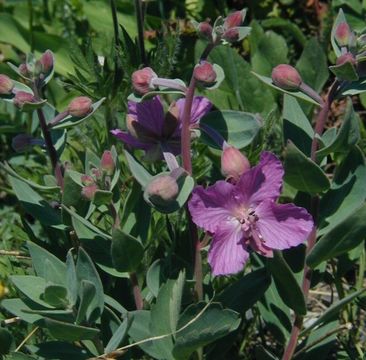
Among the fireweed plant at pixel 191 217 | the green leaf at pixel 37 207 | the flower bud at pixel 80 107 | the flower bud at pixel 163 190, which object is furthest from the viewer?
the green leaf at pixel 37 207

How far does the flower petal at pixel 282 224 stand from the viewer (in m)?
1.32

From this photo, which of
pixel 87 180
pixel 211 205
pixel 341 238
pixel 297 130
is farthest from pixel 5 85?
pixel 341 238

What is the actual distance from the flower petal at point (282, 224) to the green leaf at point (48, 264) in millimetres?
385

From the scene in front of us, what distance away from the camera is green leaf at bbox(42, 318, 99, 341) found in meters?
1.29

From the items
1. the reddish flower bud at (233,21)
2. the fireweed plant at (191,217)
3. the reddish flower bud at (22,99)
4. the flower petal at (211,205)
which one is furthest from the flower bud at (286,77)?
the reddish flower bud at (22,99)

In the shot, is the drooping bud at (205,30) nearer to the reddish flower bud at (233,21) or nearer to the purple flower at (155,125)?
the reddish flower bud at (233,21)

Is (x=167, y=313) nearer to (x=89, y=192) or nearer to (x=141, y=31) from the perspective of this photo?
(x=89, y=192)

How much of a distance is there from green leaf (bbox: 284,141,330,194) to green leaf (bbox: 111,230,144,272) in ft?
0.98

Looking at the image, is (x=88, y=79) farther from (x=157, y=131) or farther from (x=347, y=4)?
(x=347, y=4)

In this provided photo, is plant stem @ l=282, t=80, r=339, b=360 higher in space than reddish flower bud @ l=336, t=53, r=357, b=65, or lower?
lower

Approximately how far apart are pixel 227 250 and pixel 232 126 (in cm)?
25

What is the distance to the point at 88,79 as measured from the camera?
2.09m

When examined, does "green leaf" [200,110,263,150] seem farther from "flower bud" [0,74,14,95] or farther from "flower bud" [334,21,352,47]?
"flower bud" [0,74,14,95]

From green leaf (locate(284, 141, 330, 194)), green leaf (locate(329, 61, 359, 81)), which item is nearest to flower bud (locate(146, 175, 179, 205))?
green leaf (locate(284, 141, 330, 194))
